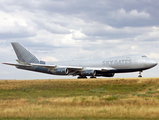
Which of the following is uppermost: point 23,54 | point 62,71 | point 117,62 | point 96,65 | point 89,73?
point 23,54

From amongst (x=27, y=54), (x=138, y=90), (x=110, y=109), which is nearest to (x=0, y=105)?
(x=110, y=109)

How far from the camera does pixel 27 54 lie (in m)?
66.4

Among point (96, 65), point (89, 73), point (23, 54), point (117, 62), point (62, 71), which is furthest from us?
point (23, 54)

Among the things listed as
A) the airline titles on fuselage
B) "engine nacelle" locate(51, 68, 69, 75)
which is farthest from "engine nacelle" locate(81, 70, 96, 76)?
"engine nacelle" locate(51, 68, 69, 75)

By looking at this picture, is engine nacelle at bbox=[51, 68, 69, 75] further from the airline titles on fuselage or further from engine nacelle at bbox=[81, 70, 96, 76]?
the airline titles on fuselage

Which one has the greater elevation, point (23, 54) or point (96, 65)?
point (23, 54)

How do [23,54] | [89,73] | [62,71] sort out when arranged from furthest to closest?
[23,54], [62,71], [89,73]

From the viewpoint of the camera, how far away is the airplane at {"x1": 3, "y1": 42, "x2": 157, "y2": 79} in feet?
175

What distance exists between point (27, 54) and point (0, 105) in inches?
1691

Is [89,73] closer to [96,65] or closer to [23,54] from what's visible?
[96,65]

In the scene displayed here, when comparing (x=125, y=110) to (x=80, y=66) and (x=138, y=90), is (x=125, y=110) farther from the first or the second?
(x=80, y=66)

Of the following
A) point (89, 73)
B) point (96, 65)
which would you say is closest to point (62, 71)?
point (89, 73)

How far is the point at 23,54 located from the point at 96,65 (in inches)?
817

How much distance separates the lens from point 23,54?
66312mm
